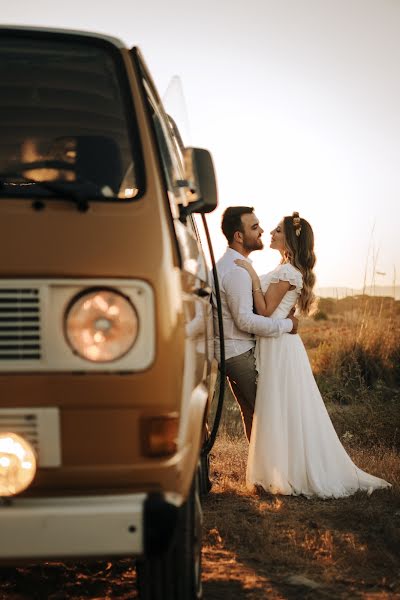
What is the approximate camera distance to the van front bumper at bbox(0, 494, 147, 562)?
2.08m

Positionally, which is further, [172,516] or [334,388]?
[334,388]

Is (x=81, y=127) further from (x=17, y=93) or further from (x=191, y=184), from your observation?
(x=191, y=184)

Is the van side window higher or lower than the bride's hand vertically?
higher

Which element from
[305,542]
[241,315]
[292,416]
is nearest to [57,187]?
[305,542]

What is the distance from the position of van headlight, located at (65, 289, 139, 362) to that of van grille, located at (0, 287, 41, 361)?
9cm

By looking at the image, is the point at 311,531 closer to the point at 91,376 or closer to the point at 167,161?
the point at 167,161

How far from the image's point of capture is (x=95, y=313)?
2219 mm

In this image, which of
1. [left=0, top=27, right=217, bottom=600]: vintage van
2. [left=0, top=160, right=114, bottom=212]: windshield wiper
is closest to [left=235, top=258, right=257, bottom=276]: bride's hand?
[left=0, top=160, right=114, bottom=212]: windshield wiper

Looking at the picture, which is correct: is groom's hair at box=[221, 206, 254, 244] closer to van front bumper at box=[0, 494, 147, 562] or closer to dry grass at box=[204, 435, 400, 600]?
dry grass at box=[204, 435, 400, 600]

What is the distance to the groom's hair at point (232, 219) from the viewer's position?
5910 millimetres

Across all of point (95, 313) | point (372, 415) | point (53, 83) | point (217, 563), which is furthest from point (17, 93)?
point (372, 415)

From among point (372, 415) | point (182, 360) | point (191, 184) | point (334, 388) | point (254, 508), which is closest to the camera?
point (182, 360)

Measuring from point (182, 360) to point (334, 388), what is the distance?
26.9 feet

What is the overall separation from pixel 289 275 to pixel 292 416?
1070 millimetres
